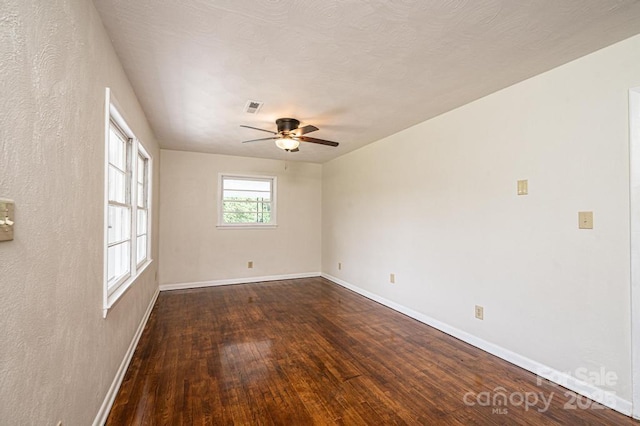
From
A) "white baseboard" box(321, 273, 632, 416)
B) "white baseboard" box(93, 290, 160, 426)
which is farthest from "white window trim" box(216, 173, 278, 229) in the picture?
"white baseboard" box(321, 273, 632, 416)

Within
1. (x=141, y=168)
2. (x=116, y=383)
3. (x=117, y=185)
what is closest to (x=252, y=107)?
(x=117, y=185)

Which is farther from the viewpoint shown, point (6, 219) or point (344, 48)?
point (344, 48)

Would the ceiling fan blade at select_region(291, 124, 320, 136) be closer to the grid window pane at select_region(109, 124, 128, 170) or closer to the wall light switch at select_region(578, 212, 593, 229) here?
the grid window pane at select_region(109, 124, 128, 170)

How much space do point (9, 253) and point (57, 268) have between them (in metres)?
0.37

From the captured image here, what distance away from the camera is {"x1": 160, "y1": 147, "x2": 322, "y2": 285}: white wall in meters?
5.13

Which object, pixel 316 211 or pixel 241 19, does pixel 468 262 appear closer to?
pixel 241 19

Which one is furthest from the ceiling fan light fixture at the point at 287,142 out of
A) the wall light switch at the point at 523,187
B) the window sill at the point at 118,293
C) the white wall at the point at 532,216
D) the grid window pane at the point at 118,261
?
the wall light switch at the point at 523,187

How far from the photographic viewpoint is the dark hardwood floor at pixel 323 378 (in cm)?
190

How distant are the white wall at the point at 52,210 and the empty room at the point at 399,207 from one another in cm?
1

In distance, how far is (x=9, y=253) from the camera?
916 millimetres

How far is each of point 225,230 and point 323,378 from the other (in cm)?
383

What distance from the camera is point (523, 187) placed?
2559mm

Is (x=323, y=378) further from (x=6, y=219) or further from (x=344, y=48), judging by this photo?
(x=344, y=48)

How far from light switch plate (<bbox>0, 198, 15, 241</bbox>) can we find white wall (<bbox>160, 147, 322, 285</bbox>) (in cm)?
449
